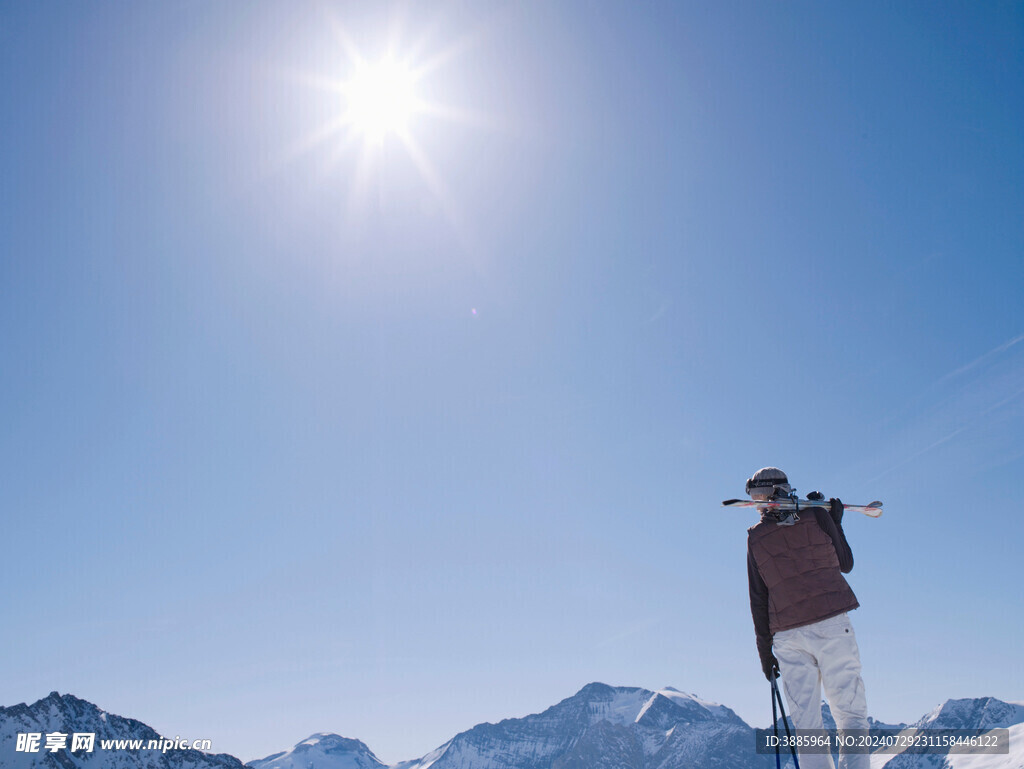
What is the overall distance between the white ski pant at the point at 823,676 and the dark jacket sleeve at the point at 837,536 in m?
0.71

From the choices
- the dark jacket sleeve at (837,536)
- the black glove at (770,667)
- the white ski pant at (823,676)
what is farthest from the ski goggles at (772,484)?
the black glove at (770,667)

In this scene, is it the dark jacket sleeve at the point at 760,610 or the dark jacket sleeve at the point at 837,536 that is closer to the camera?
the dark jacket sleeve at the point at 837,536

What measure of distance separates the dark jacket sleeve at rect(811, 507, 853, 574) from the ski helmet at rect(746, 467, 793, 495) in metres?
0.43

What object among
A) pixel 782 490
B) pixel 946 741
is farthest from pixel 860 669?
A: pixel 946 741

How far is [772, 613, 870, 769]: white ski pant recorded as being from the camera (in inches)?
290

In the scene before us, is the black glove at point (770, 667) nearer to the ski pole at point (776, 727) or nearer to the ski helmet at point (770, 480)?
the ski pole at point (776, 727)

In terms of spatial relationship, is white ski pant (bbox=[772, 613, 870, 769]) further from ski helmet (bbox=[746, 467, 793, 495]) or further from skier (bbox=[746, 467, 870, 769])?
ski helmet (bbox=[746, 467, 793, 495])

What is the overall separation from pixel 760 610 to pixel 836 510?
1.64 m

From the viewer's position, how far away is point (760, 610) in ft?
27.6

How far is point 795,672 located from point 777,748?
1074 mm

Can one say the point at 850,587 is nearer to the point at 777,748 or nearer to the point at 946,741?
the point at 777,748

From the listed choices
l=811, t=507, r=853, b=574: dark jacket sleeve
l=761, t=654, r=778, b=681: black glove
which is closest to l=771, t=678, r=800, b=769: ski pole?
l=761, t=654, r=778, b=681: black glove

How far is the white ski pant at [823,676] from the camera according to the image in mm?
7371

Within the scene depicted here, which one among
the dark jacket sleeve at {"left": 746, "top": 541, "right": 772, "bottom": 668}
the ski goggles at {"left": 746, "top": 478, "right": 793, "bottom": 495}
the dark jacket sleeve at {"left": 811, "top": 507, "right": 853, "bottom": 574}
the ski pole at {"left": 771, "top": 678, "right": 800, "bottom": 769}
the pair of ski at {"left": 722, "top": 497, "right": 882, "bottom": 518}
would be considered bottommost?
the ski pole at {"left": 771, "top": 678, "right": 800, "bottom": 769}
